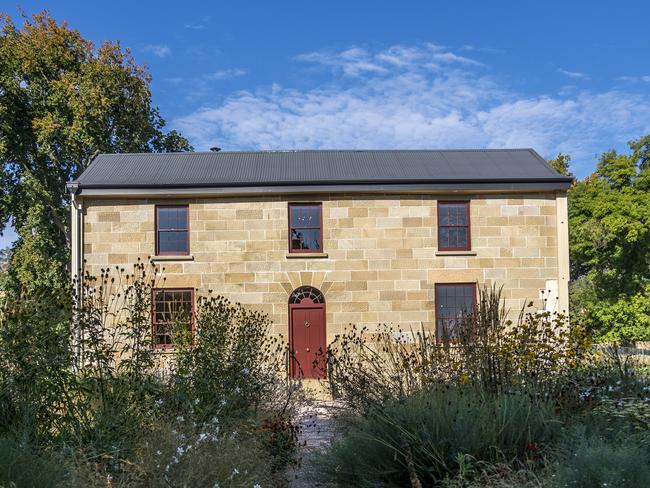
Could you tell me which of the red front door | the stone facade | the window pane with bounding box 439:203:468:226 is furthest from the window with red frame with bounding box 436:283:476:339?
the red front door

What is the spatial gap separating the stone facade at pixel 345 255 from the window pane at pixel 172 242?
0.29 meters

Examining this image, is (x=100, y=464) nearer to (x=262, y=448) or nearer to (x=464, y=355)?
(x=262, y=448)

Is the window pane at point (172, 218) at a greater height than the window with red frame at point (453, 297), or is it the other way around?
the window pane at point (172, 218)

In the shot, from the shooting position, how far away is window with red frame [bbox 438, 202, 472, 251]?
53.0 ft

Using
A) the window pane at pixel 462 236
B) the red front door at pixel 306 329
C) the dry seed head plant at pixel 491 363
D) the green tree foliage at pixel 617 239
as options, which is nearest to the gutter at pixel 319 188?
the window pane at pixel 462 236

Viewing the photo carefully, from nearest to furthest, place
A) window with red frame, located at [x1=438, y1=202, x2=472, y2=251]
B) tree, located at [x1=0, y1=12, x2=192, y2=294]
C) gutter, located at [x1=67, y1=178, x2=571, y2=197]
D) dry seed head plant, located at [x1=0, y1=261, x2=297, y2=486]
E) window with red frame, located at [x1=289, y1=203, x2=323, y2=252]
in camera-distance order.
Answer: dry seed head plant, located at [x1=0, y1=261, x2=297, y2=486] < gutter, located at [x1=67, y1=178, x2=571, y2=197] < window with red frame, located at [x1=289, y1=203, x2=323, y2=252] < window with red frame, located at [x1=438, y1=202, x2=472, y2=251] < tree, located at [x1=0, y1=12, x2=192, y2=294]

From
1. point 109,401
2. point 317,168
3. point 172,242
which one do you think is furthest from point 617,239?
point 109,401

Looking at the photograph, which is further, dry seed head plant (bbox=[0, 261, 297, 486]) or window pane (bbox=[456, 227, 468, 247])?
window pane (bbox=[456, 227, 468, 247])

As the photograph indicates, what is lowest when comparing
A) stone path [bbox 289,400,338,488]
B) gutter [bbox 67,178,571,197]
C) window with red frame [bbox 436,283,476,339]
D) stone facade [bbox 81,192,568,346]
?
stone path [bbox 289,400,338,488]

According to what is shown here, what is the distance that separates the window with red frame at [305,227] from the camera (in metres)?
16.0

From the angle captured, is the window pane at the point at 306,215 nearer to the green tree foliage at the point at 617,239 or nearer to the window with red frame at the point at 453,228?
the window with red frame at the point at 453,228

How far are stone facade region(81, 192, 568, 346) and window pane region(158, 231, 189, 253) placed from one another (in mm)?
286

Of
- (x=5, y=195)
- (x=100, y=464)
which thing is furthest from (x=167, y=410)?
(x=5, y=195)

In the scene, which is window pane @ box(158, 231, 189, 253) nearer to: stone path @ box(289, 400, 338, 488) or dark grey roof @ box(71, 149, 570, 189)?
dark grey roof @ box(71, 149, 570, 189)
